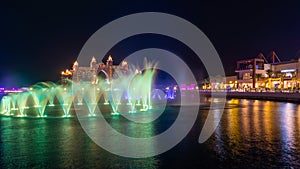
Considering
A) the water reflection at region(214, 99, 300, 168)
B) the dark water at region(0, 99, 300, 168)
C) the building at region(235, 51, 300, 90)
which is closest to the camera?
the dark water at region(0, 99, 300, 168)

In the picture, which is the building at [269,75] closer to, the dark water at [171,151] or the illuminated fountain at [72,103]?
the illuminated fountain at [72,103]

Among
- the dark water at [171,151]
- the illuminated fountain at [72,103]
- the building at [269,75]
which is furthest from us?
the building at [269,75]

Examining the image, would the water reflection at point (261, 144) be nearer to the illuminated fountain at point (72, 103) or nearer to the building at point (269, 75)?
the illuminated fountain at point (72, 103)

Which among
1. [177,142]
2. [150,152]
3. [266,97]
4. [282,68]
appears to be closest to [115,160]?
[150,152]

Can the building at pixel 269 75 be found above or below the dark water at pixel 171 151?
above

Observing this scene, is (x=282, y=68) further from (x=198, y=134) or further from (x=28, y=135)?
(x=28, y=135)

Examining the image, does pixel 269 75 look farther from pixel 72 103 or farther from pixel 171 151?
pixel 171 151

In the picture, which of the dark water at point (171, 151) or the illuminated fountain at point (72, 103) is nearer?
the dark water at point (171, 151)

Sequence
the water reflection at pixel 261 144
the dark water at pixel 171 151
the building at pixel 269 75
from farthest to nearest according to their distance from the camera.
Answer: the building at pixel 269 75 < the water reflection at pixel 261 144 < the dark water at pixel 171 151

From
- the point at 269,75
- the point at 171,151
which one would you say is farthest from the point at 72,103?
the point at 269,75

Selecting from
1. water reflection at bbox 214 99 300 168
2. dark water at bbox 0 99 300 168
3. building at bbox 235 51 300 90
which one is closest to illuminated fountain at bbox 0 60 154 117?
dark water at bbox 0 99 300 168

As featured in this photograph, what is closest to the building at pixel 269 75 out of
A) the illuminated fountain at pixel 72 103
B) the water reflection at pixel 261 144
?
the illuminated fountain at pixel 72 103

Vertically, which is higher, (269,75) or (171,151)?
(269,75)

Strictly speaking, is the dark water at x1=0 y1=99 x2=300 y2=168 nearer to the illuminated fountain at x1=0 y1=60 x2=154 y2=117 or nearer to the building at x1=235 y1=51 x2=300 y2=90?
the illuminated fountain at x1=0 y1=60 x2=154 y2=117
